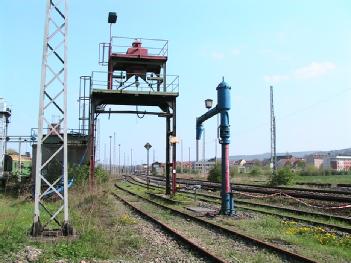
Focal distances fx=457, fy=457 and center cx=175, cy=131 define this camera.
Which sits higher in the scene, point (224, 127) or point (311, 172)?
point (224, 127)

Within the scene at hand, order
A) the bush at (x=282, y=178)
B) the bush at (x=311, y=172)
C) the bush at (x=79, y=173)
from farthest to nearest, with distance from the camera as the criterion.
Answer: the bush at (x=311, y=172) → the bush at (x=282, y=178) → the bush at (x=79, y=173)

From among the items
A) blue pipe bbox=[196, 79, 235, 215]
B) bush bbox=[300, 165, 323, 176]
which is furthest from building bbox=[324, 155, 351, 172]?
blue pipe bbox=[196, 79, 235, 215]

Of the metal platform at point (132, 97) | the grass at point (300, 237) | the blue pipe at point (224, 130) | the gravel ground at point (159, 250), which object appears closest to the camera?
the gravel ground at point (159, 250)

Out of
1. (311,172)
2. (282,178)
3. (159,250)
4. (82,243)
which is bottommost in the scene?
(159,250)

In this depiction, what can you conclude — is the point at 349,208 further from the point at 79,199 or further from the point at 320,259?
the point at 79,199

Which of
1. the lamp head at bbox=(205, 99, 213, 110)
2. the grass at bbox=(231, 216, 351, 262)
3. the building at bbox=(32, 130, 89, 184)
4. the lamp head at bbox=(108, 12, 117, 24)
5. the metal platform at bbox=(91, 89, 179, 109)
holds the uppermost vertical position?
the lamp head at bbox=(108, 12, 117, 24)

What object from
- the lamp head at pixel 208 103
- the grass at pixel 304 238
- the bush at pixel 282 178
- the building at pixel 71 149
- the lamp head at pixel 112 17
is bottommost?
the grass at pixel 304 238

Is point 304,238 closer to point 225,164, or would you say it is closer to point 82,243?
point 82,243

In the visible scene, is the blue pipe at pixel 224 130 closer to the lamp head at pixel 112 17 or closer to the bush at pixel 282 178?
the lamp head at pixel 112 17

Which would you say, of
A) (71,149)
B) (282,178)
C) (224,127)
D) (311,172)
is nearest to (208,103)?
(224,127)

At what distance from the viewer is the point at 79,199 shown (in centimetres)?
2003

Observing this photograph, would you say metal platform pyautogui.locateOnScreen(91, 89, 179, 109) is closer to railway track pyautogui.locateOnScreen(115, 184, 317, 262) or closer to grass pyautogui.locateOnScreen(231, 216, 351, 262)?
railway track pyautogui.locateOnScreen(115, 184, 317, 262)

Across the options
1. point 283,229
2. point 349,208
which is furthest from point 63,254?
point 349,208

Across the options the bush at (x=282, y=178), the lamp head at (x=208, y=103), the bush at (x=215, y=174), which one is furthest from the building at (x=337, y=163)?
the lamp head at (x=208, y=103)
